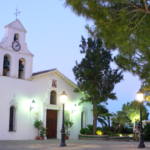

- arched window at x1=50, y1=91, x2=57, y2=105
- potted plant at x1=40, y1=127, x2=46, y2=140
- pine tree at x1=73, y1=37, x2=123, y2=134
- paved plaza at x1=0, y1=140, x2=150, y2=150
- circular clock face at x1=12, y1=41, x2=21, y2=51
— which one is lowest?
paved plaza at x1=0, y1=140, x2=150, y2=150

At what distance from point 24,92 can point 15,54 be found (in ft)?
10.1

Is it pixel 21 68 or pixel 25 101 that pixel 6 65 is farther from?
pixel 25 101

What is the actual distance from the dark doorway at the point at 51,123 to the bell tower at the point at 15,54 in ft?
12.5

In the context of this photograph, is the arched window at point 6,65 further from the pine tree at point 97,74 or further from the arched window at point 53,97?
the pine tree at point 97,74

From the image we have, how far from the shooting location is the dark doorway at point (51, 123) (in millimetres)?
31938

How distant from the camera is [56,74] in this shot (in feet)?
108

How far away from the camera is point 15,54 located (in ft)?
98.7

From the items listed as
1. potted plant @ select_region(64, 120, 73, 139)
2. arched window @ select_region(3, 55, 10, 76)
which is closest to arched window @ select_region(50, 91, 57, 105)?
potted plant @ select_region(64, 120, 73, 139)

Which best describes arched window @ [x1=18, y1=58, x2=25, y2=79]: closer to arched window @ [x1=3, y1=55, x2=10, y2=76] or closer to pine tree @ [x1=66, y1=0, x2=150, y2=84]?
arched window @ [x1=3, y1=55, x2=10, y2=76]

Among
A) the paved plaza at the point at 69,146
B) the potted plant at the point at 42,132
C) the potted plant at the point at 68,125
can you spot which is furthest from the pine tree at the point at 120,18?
the potted plant at the point at 68,125

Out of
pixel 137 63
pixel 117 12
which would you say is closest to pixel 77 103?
pixel 137 63

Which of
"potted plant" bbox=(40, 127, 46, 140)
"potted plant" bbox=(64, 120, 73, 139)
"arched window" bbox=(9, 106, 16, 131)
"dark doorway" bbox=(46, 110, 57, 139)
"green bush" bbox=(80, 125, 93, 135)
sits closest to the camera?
"arched window" bbox=(9, 106, 16, 131)

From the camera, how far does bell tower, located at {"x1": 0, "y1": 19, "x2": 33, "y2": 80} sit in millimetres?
29384

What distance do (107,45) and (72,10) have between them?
1997 mm
